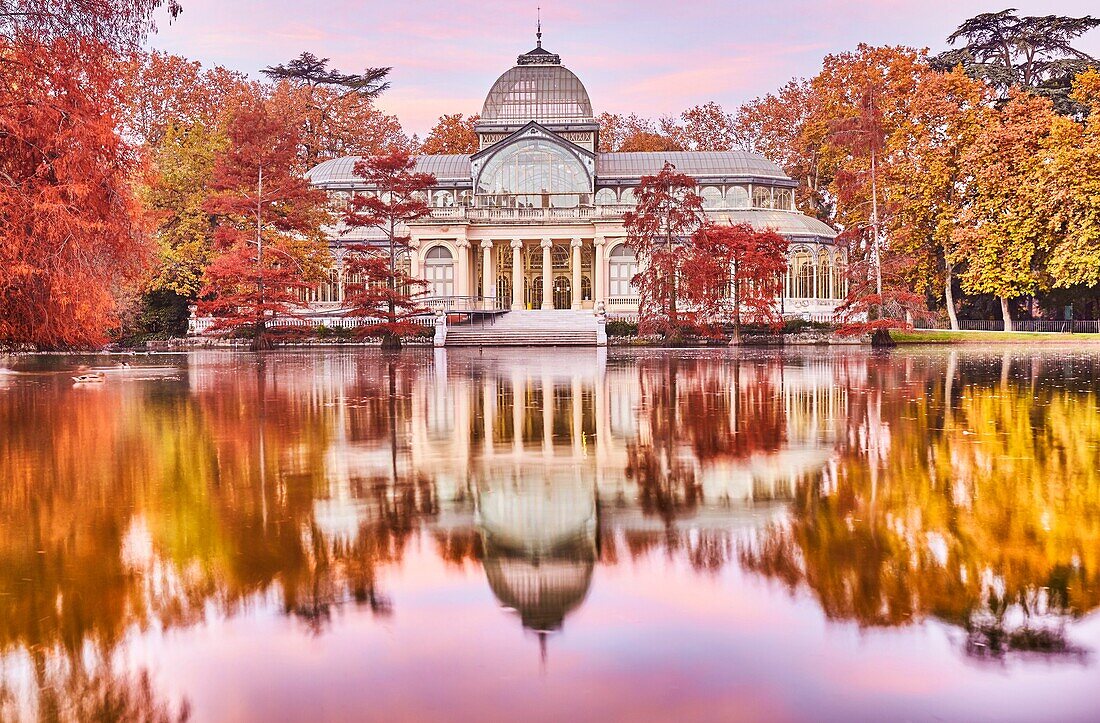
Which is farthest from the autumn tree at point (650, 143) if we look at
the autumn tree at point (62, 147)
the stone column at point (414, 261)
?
the autumn tree at point (62, 147)

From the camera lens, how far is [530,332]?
4672 cm

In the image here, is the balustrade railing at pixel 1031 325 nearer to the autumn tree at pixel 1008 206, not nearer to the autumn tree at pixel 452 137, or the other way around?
the autumn tree at pixel 1008 206

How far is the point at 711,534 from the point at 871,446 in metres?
4.77

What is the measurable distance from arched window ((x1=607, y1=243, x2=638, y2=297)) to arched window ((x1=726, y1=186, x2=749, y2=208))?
7.49m

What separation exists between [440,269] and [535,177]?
8.07 meters

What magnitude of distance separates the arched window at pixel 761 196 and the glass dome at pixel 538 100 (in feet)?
38.0

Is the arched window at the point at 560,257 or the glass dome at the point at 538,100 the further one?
the glass dome at the point at 538,100

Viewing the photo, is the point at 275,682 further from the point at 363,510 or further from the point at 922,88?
the point at 922,88

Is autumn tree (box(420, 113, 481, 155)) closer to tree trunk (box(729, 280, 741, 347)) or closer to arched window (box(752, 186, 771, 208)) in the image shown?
arched window (box(752, 186, 771, 208))

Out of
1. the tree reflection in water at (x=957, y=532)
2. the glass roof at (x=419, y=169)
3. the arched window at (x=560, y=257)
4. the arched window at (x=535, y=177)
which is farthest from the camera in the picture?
Answer: the arched window at (x=560, y=257)

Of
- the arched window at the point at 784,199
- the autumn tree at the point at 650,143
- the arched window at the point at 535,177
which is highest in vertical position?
the autumn tree at the point at 650,143

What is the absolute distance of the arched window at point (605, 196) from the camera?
61156 millimetres

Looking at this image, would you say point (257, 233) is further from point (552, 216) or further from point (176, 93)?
point (176, 93)

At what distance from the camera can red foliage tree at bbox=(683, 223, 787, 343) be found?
41.4 m
